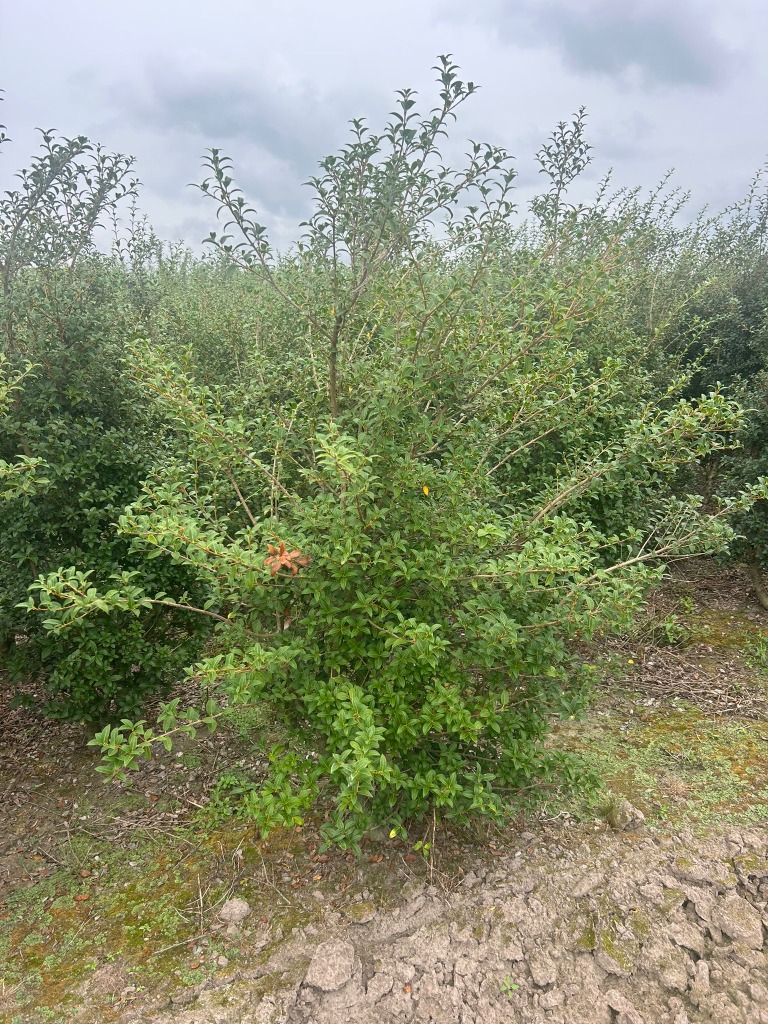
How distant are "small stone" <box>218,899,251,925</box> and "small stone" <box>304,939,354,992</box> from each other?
0.41 m

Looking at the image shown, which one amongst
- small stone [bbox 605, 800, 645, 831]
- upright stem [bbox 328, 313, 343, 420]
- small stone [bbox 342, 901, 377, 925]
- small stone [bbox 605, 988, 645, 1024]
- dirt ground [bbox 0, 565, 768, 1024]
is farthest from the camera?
small stone [bbox 605, 800, 645, 831]

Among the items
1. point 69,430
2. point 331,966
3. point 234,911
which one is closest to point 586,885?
point 331,966

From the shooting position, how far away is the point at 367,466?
2.32 meters

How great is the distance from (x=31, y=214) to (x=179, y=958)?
12.5 ft

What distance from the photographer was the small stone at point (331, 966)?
2504 millimetres

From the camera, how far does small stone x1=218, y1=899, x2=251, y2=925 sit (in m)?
2.85

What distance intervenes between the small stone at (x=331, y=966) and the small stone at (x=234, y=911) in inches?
16.2

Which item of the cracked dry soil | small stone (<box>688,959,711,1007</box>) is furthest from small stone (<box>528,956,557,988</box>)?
small stone (<box>688,959,711,1007</box>)

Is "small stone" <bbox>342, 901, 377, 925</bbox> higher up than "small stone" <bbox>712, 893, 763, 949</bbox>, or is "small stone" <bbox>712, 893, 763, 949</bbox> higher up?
"small stone" <bbox>712, 893, 763, 949</bbox>

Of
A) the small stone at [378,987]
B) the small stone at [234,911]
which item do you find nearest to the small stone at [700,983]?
the small stone at [378,987]

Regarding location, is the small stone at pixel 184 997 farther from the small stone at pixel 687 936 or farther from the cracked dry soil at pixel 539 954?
the small stone at pixel 687 936

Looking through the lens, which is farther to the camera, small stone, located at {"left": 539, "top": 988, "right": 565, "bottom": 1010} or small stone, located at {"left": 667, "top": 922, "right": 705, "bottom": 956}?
small stone, located at {"left": 667, "top": 922, "right": 705, "bottom": 956}

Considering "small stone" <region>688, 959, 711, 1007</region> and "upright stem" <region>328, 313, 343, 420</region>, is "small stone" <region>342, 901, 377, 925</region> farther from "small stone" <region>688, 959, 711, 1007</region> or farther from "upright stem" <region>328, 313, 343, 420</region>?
"upright stem" <region>328, 313, 343, 420</region>

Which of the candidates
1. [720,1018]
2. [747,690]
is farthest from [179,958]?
[747,690]
